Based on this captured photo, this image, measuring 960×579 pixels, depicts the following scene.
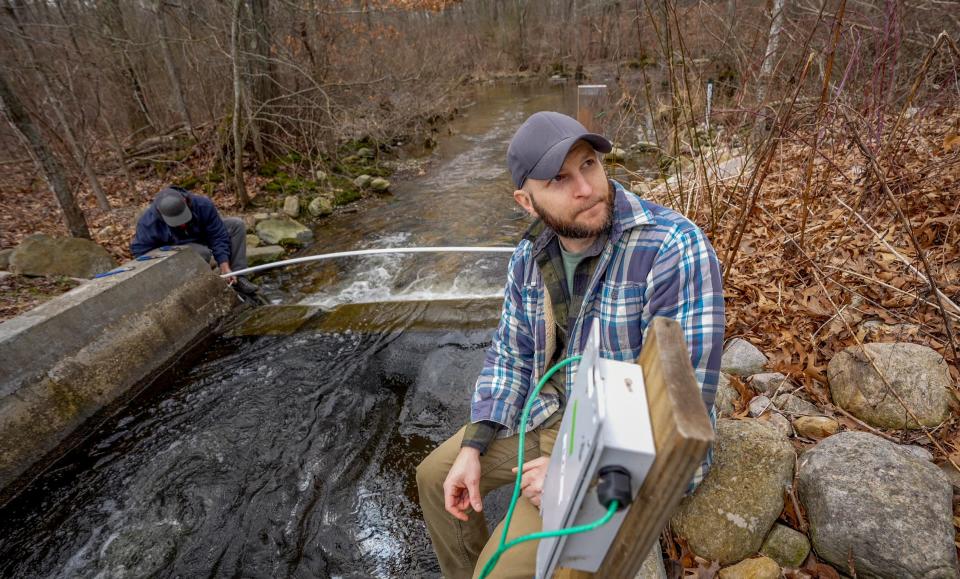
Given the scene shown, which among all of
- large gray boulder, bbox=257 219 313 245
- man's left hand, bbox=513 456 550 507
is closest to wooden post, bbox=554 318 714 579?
man's left hand, bbox=513 456 550 507

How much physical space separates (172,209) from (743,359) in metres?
5.54

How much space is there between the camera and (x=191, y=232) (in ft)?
Answer: 17.6

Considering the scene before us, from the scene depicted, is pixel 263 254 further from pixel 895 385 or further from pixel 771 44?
pixel 895 385

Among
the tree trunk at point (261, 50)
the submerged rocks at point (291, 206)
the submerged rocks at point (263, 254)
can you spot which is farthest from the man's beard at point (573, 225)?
the tree trunk at point (261, 50)

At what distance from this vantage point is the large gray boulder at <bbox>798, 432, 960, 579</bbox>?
1.59m

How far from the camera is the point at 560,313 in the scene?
6.52ft

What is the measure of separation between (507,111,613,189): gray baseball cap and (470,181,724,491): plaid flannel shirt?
0.85ft

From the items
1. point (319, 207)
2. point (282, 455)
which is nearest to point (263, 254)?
point (319, 207)

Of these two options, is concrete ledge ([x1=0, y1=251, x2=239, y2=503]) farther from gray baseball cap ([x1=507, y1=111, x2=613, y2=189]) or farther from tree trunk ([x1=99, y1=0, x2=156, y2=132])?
tree trunk ([x1=99, y1=0, x2=156, y2=132])

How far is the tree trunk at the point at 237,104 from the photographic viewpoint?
720cm

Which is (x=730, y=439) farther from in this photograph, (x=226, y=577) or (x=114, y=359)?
(x=114, y=359)

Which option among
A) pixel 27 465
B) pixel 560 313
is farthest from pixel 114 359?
pixel 560 313

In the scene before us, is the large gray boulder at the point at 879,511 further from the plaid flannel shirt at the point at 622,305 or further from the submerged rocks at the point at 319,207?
the submerged rocks at the point at 319,207

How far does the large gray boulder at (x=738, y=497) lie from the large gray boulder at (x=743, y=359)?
784 millimetres
